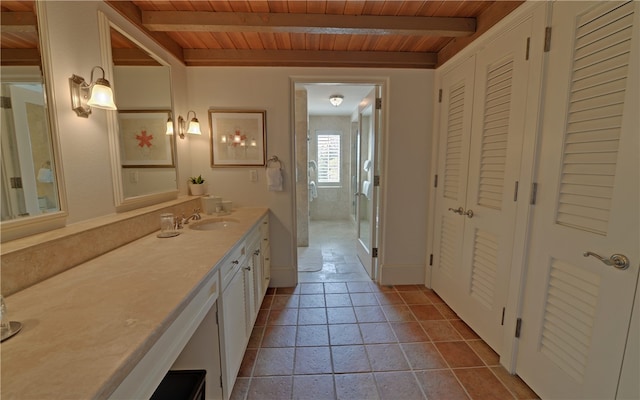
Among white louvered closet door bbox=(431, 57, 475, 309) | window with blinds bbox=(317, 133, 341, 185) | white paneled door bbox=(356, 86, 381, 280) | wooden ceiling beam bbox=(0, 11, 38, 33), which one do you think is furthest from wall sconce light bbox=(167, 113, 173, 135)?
window with blinds bbox=(317, 133, 341, 185)

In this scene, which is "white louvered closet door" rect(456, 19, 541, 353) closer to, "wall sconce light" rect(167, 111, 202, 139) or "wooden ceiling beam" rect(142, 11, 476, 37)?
"wooden ceiling beam" rect(142, 11, 476, 37)

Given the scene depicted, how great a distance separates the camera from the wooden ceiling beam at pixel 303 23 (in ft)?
5.80

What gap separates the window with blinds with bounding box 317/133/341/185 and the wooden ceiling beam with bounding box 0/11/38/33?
15.5 ft

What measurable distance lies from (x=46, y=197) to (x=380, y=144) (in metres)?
2.36

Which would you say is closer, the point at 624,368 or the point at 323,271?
the point at 624,368

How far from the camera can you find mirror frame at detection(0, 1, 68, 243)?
101 cm

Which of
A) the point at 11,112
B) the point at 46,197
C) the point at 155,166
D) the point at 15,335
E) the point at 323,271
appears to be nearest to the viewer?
the point at 15,335

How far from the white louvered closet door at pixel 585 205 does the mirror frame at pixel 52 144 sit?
7.66 feet

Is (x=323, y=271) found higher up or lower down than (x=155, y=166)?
lower down

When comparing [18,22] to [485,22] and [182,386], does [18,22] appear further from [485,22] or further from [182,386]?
[485,22]

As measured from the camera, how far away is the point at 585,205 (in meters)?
1.14

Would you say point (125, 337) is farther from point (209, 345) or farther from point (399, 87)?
Answer: point (399, 87)

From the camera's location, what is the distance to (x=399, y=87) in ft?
8.01

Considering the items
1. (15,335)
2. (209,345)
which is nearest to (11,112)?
(15,335)
